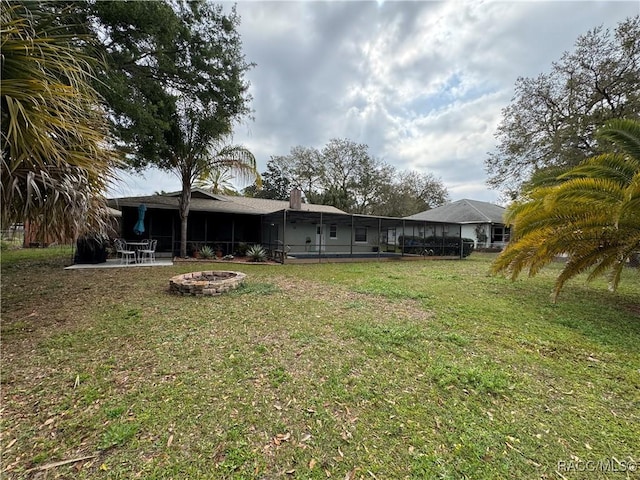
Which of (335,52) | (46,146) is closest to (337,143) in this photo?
(335,52)

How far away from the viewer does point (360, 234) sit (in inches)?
765

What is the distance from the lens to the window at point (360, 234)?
19.3 metres

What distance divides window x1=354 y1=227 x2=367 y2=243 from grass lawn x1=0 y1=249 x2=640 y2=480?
1392cm

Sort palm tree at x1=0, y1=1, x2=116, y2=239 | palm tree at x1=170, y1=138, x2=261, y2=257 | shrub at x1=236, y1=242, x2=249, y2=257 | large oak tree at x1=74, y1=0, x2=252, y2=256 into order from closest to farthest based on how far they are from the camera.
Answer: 1. palm tree at x1=0, y1=1, x2=116, y2=239
2. large oak tree at x1=74, y1=0, x2=252, y2=256
3. palm tree at x1=170, y1=138, x2=261, y2=257
4. shrub at x1=236, y1=242, x2=249, y2=257

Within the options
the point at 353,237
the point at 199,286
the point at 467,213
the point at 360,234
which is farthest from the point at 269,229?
the point at 467,213

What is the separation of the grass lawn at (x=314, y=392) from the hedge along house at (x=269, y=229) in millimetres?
8266

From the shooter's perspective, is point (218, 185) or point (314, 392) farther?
point (218, 185)

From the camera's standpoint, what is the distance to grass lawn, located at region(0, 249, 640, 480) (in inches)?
75.2

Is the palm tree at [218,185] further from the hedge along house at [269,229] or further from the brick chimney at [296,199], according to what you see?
the brick chimney at [296,199]

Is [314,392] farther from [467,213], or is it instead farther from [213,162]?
[467,213]

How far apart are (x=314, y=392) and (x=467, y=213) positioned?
25.4 meters

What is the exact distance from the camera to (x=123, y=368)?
3.04 m

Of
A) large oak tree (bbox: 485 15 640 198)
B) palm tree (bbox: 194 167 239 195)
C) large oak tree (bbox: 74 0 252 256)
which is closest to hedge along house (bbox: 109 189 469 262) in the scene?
large oak tree (bbox: 74 0 252 256)

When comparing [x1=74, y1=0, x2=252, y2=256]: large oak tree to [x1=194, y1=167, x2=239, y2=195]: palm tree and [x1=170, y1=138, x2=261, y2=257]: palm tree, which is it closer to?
[x1=170, y1=138, x2=261, y2=257]: palm tree
